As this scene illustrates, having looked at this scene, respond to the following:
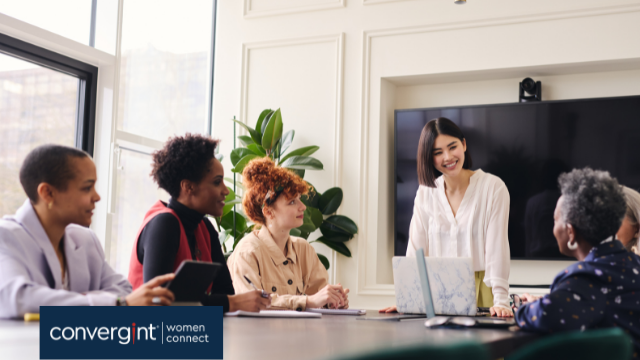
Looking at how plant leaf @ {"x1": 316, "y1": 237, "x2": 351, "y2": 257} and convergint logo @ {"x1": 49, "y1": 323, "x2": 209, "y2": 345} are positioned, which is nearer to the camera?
convergint logo @ {"x1": 49, "y1": 323, "x2": 209, "y2": 345}

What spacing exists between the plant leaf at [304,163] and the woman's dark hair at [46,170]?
2.82 metres

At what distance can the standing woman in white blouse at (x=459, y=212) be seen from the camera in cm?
254

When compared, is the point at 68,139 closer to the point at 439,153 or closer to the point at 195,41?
the point at 195,41

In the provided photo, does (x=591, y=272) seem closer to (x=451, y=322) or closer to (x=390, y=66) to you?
(x=451, y=322)

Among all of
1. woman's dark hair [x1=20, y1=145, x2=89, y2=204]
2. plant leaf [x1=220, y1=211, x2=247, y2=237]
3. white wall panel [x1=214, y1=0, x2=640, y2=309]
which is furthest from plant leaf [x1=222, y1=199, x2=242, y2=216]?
woman's dark hair [x1=20, y1=145, x2=89, y2=204]

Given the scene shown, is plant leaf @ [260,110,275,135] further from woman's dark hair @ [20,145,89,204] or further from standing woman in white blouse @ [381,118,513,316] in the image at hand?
woman's dark hair @ [20,145,89,204]

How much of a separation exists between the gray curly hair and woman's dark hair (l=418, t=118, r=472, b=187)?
1390 millimetres

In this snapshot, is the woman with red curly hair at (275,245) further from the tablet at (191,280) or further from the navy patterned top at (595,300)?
the navy patterned top at (595,300)

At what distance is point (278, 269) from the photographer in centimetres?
253

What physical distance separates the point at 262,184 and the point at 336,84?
2.08m

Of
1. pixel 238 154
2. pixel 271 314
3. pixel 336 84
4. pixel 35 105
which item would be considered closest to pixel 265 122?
pixel 238 154

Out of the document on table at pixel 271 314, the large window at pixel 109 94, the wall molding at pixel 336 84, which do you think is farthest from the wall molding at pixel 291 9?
the document on table at pixel 271 314

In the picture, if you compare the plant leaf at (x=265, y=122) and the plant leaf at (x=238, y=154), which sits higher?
the plant leaf at (x=265, y=122)

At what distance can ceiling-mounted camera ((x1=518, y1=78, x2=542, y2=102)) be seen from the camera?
4133mm
